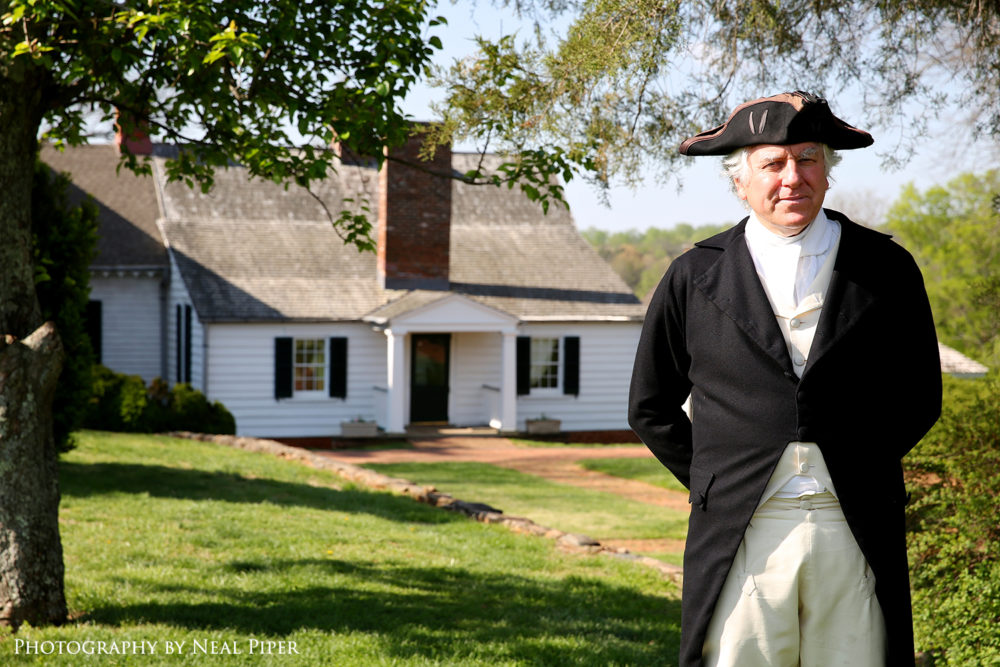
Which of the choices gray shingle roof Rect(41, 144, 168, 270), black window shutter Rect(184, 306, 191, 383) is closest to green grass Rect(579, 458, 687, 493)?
black window shutter Rect(184, 306, 191, 383)

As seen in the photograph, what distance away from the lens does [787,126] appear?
305cm

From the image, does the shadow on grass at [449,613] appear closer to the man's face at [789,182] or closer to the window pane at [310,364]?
the man's face at [789,182]

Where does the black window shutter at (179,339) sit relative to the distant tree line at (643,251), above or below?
below

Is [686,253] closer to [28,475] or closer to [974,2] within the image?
[974,2]

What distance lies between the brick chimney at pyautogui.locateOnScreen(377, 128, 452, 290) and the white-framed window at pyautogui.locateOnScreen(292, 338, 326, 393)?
224cm

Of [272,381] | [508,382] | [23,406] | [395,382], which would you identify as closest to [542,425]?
[508,382]

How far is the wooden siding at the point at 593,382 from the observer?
2428cm

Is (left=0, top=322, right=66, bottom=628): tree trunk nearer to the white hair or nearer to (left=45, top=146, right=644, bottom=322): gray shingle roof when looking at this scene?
the white hair

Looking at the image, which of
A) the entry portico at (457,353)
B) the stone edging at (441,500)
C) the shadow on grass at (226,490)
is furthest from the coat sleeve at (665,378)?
the entry portico at (457,353)

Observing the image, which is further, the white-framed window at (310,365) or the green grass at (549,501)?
the white-framed window at (310,365)

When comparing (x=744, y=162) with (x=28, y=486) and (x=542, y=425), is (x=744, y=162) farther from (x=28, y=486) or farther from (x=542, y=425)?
(x=542, y=425)

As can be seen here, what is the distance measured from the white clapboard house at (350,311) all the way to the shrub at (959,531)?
1582 cm

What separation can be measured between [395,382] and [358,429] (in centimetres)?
126

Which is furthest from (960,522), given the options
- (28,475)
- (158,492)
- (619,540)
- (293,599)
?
(158,492)
